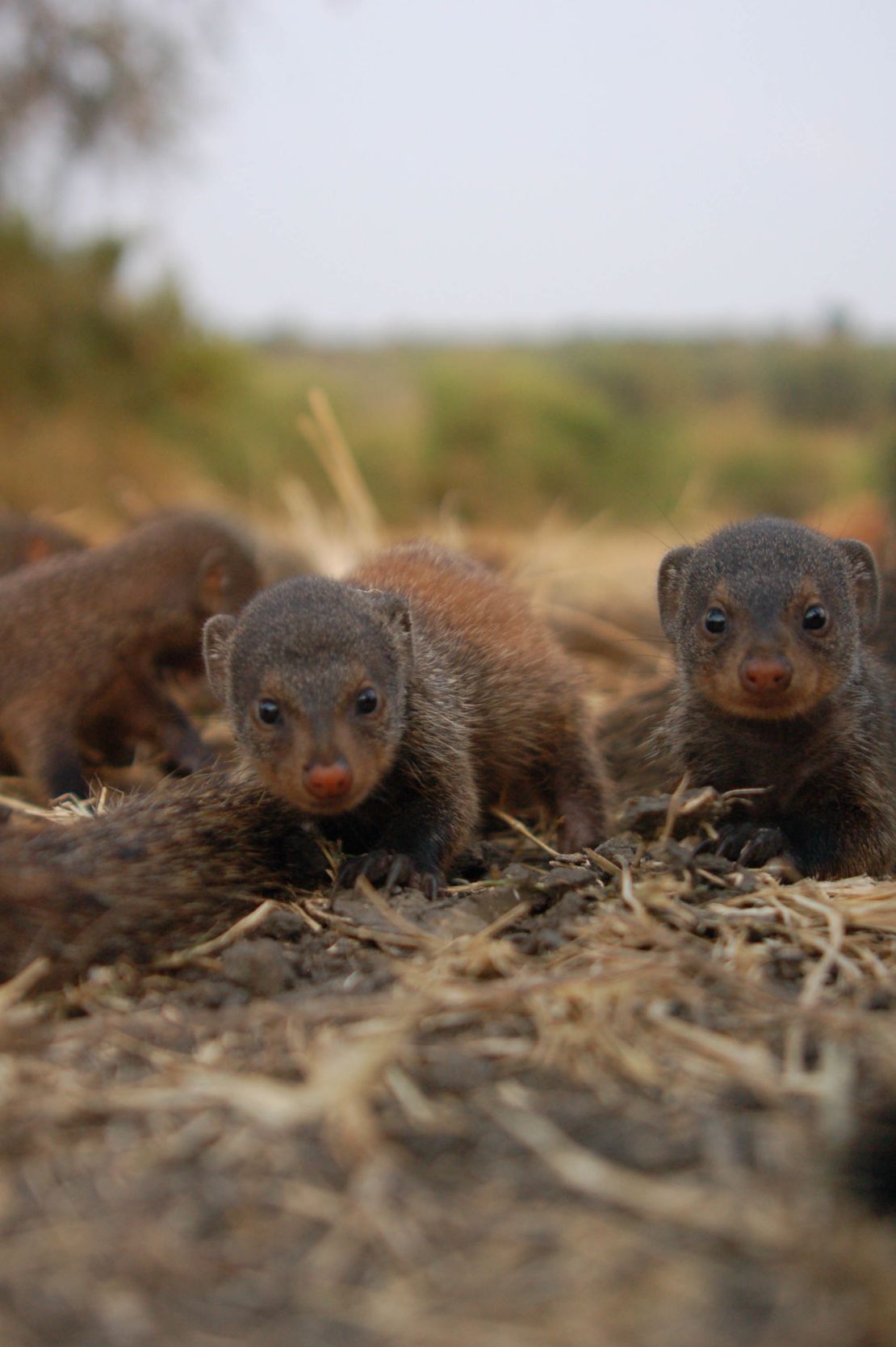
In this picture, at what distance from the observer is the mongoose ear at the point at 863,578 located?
10.7ft

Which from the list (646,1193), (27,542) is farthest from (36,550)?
(646,1193)

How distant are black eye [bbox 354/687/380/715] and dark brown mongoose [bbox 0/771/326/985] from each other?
0.29 m

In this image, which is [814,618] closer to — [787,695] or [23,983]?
[787,695]

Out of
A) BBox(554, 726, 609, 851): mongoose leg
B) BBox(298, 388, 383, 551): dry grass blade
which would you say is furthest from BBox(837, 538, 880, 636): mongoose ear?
BBox(298, 388, 383, 551): dry grass blade

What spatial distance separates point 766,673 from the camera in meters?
2.83

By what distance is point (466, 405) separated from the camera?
1634cm

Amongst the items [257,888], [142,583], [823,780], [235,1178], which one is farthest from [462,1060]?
[142,583]

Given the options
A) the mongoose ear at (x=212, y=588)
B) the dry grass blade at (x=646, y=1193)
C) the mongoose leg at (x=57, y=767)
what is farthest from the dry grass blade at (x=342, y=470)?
the dry grass blade at (x=646, y=1193)

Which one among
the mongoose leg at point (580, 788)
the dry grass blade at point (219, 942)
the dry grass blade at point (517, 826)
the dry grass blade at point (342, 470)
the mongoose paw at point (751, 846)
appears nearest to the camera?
the dry grass blade at point (219, 942)

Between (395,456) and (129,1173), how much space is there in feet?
48.6

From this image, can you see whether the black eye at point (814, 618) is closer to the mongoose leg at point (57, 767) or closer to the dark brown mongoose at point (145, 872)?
the dark brown mongoose at point (145, 872)

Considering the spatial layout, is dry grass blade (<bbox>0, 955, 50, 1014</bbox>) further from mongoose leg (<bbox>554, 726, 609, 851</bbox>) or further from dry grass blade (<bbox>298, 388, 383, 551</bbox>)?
dry grass blade (<bbox>298, 388, 383, 551</bbox>)

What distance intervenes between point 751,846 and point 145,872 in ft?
4.63

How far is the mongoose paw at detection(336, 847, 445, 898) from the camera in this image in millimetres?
2766
